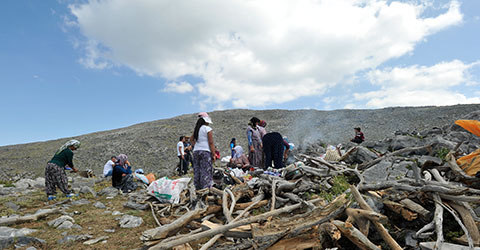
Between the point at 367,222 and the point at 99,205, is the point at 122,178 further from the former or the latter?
the point at 367,222

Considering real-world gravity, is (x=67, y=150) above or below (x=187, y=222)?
above

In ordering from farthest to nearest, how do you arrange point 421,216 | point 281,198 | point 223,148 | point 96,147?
point 96,147 < point 223,148 < point 281,198 < point 421,216

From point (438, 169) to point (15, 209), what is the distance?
26.2ft

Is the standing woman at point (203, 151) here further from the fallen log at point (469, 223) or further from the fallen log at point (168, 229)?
the fallen log at point (469, 223)

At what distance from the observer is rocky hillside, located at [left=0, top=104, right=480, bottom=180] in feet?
65.4

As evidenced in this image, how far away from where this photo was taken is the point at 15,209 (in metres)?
5.93

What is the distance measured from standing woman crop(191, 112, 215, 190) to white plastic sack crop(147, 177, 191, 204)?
0.43 meters

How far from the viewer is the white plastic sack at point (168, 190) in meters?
5.19

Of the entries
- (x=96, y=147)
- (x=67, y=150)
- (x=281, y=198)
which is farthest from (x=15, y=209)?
(x=96, y=147)

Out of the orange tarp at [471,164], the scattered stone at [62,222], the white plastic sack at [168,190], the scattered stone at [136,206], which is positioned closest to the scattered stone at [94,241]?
the scattered stone at [62,222]

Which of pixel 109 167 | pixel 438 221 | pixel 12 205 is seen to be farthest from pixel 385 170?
pixel 109 167

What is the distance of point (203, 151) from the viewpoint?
17.3 ft

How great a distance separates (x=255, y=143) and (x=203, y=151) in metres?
3.23

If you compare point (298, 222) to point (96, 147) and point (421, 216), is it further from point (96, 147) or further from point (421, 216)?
point (96, 147)
